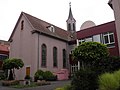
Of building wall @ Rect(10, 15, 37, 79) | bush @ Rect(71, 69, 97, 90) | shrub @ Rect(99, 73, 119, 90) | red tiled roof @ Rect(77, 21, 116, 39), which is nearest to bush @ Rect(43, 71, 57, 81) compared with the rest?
building wall @ Rect(10, 15, 37, 79)

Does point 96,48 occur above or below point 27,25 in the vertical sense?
below

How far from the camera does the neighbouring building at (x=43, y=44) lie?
25141 mm

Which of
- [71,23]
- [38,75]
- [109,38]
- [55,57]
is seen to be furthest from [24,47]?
[71,23]

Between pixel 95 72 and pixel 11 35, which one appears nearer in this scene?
pixel 95 72

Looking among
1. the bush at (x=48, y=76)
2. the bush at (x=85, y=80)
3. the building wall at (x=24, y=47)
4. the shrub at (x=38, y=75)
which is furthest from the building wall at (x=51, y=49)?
the bush at (x=85, y=80)

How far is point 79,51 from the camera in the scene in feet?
65.9

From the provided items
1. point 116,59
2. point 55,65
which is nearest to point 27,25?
point 55,65

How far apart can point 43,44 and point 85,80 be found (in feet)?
64.1

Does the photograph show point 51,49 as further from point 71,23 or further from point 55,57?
point 71,23

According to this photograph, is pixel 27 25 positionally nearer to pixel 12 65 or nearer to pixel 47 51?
pixel 47 51

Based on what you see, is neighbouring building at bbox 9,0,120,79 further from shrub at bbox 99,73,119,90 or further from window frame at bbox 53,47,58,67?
shrub at bbox 99,73,119,90

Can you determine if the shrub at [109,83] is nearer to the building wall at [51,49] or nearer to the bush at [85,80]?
the bush at [85,80]

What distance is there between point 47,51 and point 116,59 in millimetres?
18731

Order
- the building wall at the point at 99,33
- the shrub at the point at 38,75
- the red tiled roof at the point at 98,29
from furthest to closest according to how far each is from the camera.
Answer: the shrub at the point at 38,75
the red tiled roof at the point at 98,29
the building wall at the point at 99,33
